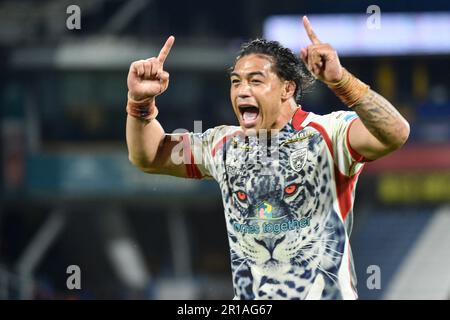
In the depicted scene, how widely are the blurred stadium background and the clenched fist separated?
59.8ft

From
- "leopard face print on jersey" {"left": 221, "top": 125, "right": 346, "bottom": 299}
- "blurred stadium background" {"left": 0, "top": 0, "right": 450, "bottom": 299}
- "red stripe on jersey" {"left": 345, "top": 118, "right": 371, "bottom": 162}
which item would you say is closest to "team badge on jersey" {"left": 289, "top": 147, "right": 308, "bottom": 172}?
"leopard face print on jersey" {"left": 221, "top": 125, "right": 346, "bottom": 299}

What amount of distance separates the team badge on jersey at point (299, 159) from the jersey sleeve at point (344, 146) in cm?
18

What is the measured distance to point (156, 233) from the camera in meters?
26.5

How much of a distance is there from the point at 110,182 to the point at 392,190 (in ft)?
22.6

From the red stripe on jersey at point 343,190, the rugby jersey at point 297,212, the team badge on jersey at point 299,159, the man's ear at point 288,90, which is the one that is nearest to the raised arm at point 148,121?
the rugby jersey at point 297,212

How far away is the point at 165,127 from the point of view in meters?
24.4

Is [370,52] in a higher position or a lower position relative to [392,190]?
higher

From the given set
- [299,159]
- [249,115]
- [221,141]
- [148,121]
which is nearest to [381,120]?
[299,159]

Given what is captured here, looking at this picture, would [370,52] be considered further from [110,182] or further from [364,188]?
[110,182]

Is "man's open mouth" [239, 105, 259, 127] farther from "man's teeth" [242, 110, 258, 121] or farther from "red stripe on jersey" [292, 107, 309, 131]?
"red stripe on jersey" [292, 107, 309, 131]

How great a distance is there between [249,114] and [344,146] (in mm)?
595

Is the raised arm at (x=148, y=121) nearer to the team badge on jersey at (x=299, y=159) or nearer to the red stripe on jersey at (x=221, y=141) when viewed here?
the red stripe on jersey at (x=221, y=141)

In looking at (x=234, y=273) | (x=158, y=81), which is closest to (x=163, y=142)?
(x=158, y=81)

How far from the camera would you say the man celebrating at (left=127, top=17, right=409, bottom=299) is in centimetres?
588
